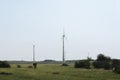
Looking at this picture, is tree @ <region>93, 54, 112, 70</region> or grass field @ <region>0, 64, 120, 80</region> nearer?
grass field @ <region>0, 64, 120, 80</region>

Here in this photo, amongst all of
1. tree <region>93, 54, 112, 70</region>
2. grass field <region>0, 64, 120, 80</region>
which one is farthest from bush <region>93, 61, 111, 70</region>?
grass field <region>0, 64, 120, 80</region>

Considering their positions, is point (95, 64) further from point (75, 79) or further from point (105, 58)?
point (75, 79)

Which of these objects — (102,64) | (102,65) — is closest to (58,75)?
(102,65)

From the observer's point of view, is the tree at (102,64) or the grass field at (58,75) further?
the tree at (102,64)

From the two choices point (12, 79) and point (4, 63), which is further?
point (4, 63)

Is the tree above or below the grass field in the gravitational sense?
above

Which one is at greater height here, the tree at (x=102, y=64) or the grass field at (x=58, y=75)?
the tree at (x=102, y=64)

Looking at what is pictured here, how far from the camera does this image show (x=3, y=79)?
47.9 m

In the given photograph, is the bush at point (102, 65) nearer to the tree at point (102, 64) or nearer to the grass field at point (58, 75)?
the tree at point (102, 64)

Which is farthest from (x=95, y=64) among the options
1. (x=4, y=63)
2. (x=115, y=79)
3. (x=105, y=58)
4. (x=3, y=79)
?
(x=3, y=79)

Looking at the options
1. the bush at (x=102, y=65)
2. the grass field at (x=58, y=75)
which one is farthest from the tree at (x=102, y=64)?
the grass field at (x=58, y=75)

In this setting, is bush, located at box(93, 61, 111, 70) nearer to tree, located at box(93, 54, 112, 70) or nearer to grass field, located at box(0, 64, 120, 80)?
tree, located at box(93, 54, 112, 70)

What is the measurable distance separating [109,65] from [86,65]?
752 cm

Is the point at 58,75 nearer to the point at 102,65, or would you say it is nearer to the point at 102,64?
the point at 102,65
